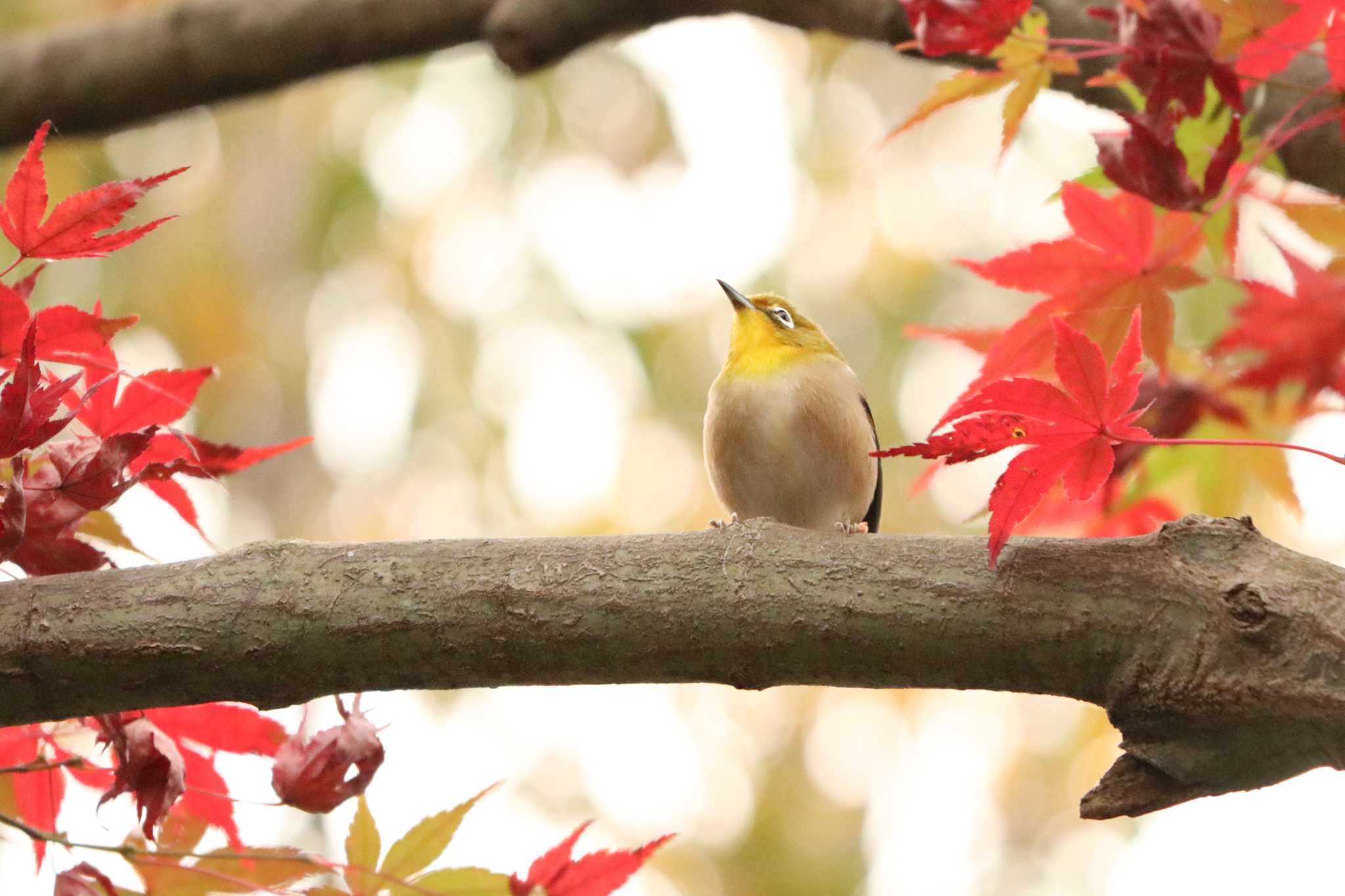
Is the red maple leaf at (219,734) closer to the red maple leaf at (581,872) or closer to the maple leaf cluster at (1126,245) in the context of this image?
the red maple leaf at (581,872)

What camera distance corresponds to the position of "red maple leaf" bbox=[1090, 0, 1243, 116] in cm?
164

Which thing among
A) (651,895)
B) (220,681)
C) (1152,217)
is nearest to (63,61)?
(220,681)

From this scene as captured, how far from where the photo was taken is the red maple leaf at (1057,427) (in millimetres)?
1602

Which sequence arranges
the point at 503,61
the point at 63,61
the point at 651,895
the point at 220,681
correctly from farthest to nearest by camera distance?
the point at 651,895 → the point at 63,61 → the point at 503,61 → the point at 220,681

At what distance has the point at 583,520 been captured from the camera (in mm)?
9023

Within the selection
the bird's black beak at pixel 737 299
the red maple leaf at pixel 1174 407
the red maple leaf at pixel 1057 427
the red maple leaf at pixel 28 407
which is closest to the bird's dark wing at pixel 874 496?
the bird's black beak at pixel 737 299

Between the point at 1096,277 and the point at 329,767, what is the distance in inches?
56.7

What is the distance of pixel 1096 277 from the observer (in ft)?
6.81

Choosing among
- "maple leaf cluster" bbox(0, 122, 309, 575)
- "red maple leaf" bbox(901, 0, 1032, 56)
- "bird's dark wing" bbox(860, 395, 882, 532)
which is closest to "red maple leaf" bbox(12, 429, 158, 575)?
"maple leaf cluster" bbox(0, 122, 309, 575)

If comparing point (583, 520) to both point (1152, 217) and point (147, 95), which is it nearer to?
point (147, 95)

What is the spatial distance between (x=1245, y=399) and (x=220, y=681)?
6.67ft

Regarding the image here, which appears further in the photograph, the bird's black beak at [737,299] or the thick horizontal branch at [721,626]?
the bird's black beak at [737,299]

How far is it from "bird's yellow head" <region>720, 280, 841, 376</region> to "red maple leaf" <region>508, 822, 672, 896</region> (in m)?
1.83

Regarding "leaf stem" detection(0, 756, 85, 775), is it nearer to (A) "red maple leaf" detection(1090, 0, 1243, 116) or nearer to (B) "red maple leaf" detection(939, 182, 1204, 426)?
(B) "red maple leaf" detection(939, 182, 1204, 426)
